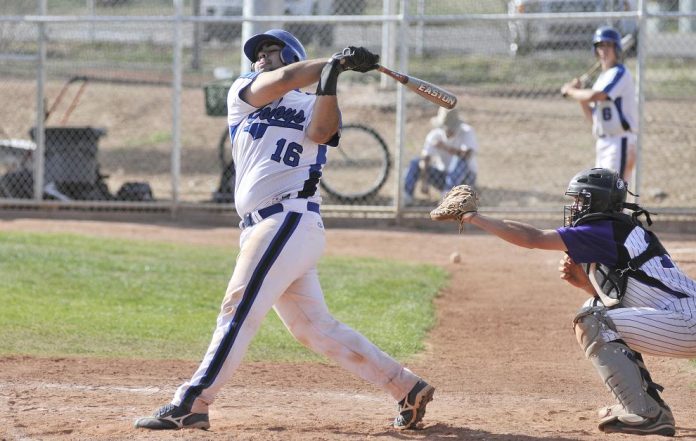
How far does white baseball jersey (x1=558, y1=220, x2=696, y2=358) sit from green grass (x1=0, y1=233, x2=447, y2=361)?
→ 231 centimetres

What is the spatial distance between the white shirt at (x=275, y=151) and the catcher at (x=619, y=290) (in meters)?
0.63

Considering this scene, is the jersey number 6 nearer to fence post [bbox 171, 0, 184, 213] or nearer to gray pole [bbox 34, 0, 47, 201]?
fence post [bbox 171, 0, 184, 213]

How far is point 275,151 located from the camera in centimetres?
475

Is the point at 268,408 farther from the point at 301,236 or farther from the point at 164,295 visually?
the point at 164,295

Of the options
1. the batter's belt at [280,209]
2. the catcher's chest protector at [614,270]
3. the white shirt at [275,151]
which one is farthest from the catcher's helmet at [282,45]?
the catcher's chest protector at [614,270]

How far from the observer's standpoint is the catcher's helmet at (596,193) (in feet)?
16.2

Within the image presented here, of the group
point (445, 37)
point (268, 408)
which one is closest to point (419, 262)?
point (268, 408)

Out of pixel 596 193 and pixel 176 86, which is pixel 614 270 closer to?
pixel 596 193

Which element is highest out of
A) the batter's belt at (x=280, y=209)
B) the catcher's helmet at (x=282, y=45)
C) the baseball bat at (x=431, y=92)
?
the catcher's helmet at (x=282, y=45)

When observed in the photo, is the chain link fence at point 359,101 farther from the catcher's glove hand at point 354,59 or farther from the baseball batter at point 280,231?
the catcher's glove hand at point 354,59

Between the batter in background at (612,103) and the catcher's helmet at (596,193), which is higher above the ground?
the batter in background at (612,103)

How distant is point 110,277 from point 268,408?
14.2 feet

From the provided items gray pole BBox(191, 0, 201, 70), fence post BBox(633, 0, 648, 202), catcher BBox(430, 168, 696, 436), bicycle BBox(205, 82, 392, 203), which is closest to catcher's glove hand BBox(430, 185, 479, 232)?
catcher BBox(430, 168, 696, 436)

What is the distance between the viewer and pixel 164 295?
8820 millimetres
